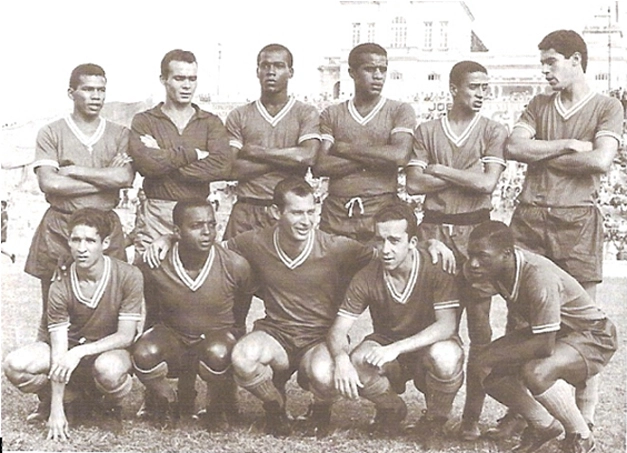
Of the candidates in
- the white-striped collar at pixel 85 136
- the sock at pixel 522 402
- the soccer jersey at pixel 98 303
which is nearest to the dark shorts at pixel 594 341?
the sock at pixel 522 402

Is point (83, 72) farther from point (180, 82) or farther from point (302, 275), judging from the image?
point (302, 275)

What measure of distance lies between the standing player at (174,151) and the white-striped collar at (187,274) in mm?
168

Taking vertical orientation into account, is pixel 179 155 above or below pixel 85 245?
above

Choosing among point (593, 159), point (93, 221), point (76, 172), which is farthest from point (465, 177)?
point (76, 172)

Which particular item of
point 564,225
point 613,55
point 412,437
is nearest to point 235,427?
point 412,437

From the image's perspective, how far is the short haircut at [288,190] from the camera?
3650 millimetres

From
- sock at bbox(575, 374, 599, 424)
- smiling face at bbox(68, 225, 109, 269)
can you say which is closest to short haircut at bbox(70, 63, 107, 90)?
smiling face at bbox(68, 225, 109, 269)

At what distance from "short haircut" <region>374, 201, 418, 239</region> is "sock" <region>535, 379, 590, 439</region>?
0.84 meters

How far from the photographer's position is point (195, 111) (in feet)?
13.1

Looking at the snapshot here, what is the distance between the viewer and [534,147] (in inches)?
146

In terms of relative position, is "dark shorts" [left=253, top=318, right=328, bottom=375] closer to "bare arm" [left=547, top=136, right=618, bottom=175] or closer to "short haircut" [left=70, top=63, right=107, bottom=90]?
"bare arm" [left=547, top=136, right=618, bottom=175]

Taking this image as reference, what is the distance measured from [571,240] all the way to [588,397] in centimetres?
67

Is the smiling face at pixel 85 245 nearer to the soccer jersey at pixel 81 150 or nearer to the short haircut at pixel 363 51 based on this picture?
the soccer jersey at pixel 81 150

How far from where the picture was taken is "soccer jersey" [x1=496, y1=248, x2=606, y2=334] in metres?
3.50
